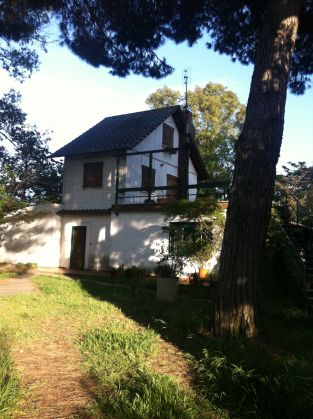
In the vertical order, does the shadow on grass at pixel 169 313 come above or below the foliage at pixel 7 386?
above

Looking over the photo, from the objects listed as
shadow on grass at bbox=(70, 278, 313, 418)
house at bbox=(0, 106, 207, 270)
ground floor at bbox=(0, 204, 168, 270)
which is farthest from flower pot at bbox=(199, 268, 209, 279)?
shadow on grass at bbox=(70, 278, 313, 418)

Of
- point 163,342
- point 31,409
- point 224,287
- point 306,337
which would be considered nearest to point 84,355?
point 163,342

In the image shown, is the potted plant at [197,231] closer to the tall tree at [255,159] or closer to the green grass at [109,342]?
the green grass at [109,342]

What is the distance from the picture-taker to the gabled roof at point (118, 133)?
19.4m

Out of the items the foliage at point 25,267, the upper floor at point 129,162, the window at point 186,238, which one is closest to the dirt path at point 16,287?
the window at point 186,238

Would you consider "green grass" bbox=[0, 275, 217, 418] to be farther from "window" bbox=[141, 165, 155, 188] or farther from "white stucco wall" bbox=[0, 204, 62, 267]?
"window" bbox=[141, 165, 155, 188]

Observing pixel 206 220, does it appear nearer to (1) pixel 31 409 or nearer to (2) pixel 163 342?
(2) pixel 163 342

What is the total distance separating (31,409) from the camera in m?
3.64

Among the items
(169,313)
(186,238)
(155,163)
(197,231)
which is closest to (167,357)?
(169,313)

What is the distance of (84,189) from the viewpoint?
66.6 feet

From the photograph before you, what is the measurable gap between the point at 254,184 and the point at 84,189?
15.0 m

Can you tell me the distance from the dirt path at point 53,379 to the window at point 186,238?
19.4ft

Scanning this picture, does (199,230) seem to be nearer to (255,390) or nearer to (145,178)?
(255,390)

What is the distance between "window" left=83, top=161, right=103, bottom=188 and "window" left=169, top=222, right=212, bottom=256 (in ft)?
27.5
